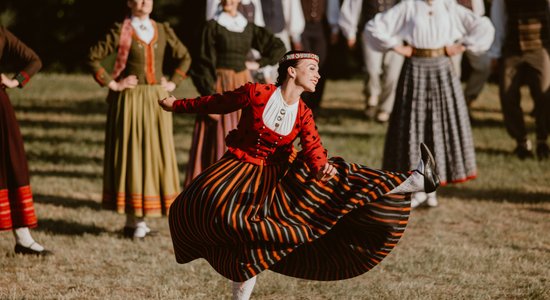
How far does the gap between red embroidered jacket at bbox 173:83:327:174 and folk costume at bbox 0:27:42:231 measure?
1.87 m

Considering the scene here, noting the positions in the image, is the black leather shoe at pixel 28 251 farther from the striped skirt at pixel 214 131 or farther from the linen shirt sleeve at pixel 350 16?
the linen shirt sleeve at pixel 350 16

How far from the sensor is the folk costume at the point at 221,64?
21.9ft

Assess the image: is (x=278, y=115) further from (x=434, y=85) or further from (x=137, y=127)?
(x=434, y=85)

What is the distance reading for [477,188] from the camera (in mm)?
8523

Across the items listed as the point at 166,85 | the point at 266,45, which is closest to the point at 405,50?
the point at 266,45

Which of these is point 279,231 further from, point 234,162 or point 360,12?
point 360,12

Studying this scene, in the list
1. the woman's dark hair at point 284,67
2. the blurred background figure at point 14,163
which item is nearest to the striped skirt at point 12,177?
the blurred background figure at point 14,163

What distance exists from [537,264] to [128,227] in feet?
9.70

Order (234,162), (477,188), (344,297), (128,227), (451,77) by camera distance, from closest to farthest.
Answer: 1. (234,162)
2. (344,297)
3. (128,227)
4. (451,77)
5. (477,188)

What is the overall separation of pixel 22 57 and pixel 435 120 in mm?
3365

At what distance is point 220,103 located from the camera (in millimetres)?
4309

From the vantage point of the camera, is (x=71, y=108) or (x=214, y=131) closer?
(x=214, y=131)

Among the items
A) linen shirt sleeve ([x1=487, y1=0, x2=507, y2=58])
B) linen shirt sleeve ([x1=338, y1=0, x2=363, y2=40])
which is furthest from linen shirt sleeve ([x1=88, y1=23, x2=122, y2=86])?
linen shirt sleeve ([x1=338, y1=0, x2=363, y2=40])

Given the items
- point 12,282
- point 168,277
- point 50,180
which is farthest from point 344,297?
point 50,180
